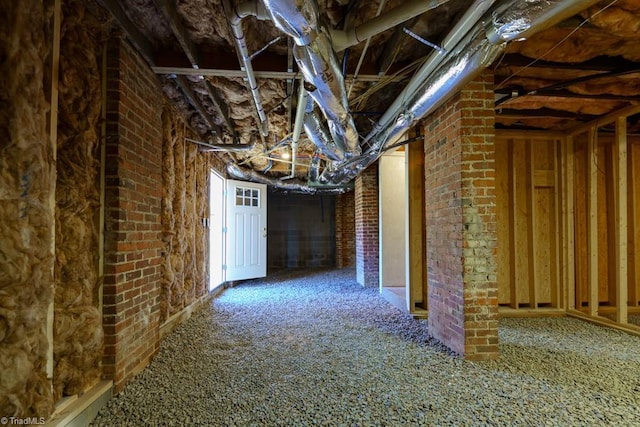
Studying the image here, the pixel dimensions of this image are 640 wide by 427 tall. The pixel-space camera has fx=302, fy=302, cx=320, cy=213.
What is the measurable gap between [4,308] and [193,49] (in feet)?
6.22

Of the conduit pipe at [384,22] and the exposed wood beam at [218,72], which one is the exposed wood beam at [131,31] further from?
the conduit pipe at [384,22]

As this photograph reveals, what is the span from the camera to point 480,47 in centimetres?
177

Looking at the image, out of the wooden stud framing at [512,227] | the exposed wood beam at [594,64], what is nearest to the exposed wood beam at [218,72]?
the exposed wood beam at [594,64]

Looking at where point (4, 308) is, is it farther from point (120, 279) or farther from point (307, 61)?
point (307, 61)

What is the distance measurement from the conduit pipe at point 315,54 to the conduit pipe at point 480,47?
55cm

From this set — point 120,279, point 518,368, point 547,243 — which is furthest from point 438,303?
point 120,279

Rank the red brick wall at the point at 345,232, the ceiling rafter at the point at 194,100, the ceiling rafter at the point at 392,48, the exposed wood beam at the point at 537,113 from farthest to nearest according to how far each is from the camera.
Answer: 1. the red brick wall at the point at 345,232
2. the exposed wood beam at the point at 537,113
3. the ceiling rafter at the point at 194,100
4. the ceiling rafter at the point at 392,48

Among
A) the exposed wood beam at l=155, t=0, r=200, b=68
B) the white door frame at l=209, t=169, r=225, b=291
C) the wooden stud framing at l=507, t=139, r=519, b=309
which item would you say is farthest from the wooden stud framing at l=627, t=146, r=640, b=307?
the white door frame at l=209, t=169, r=225, b=291

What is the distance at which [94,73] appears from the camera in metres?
1.86

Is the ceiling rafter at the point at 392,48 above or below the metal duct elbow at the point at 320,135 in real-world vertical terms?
above

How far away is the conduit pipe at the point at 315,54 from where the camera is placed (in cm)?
143

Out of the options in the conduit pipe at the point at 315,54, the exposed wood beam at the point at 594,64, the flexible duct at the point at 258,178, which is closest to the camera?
the conduit pipe at the point at 315,54

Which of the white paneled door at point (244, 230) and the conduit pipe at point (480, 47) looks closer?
the conduit pipe at point (480, 47)

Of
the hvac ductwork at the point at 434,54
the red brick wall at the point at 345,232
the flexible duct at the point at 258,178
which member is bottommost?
the red brick wall at the point at 345,232
